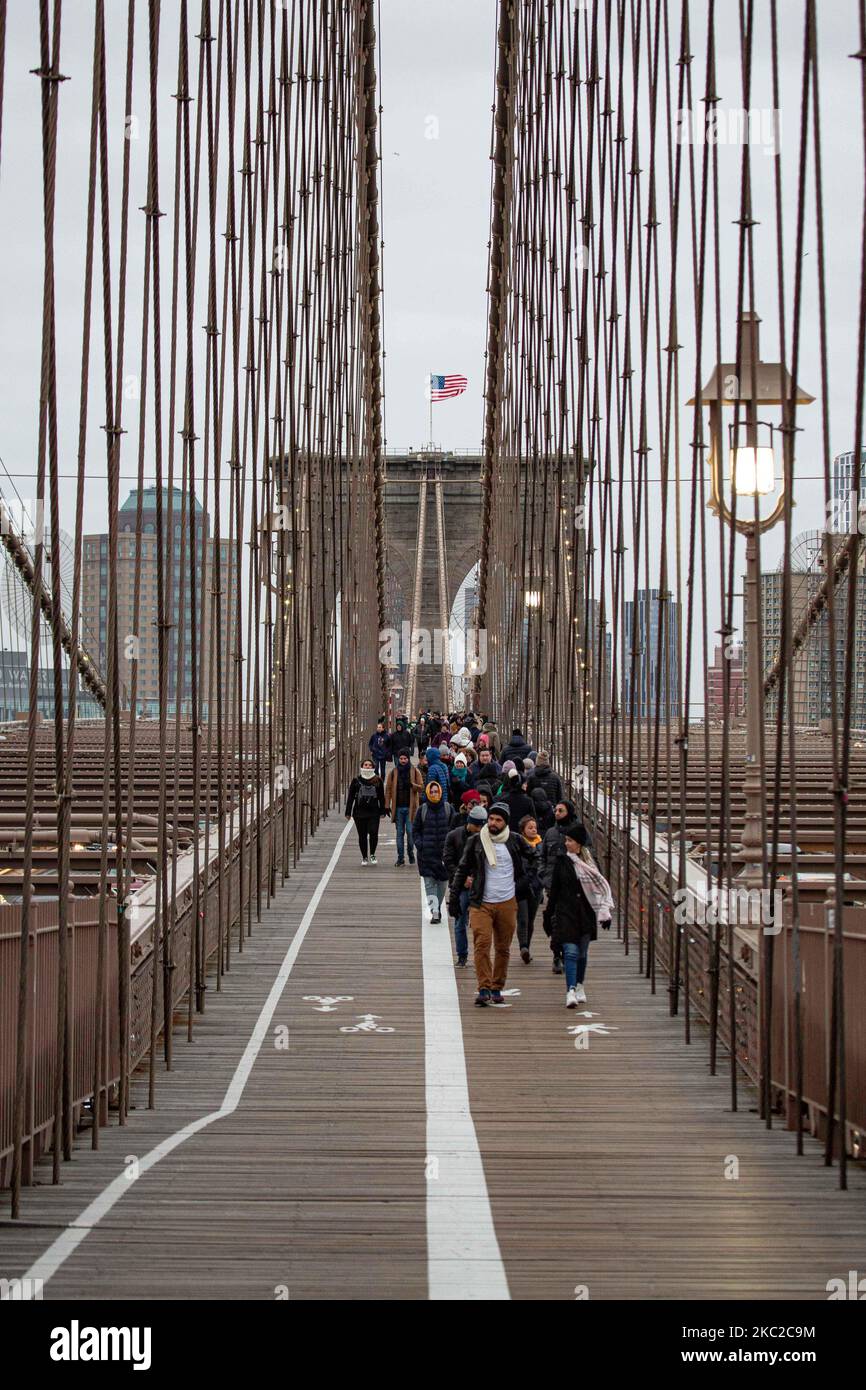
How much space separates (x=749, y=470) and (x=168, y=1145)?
4344 mm

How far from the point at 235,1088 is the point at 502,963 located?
8.41 feet

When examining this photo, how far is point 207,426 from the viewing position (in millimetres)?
11625

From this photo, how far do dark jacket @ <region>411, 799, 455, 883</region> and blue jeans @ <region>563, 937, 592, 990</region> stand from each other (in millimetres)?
2595

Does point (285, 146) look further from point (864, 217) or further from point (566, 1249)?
point (566, 1249)

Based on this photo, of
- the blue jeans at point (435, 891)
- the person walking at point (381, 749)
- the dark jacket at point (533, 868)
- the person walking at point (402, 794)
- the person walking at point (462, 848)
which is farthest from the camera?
the person walking at point (381, 749)

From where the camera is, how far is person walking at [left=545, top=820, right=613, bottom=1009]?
10617mm

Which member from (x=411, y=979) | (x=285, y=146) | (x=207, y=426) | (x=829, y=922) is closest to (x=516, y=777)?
(x=411, y=979)

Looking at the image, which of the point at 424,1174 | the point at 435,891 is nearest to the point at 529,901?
the point at 435,891

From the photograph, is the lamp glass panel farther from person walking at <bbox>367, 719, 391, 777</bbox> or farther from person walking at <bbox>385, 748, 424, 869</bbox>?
person walking at <bbox>367, 719, 391, 777</bbox>

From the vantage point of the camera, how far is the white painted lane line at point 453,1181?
5.30 metres

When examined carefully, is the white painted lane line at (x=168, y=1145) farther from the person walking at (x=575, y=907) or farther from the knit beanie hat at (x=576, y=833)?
the knit beanie hat at (x=576, y=833)

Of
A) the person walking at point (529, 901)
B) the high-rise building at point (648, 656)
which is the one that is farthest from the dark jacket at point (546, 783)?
the person walking at point (529, 901)

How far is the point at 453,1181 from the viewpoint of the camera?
21.9ft

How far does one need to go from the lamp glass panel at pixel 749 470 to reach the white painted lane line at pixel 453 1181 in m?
3.23
